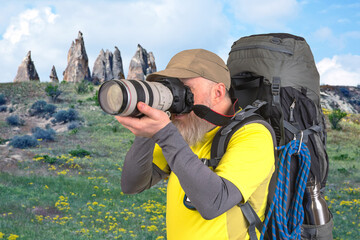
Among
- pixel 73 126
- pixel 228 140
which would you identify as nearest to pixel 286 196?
pixel 228 140

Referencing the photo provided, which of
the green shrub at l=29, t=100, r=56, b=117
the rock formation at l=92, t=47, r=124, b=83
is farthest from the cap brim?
the rock formation at l=92, t=47, r=124, b=83

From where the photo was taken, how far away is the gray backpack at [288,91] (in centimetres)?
266

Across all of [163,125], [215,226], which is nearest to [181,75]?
[163,125]

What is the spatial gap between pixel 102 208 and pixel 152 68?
48.7 meters

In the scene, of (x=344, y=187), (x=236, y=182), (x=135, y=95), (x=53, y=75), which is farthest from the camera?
(x=53, y=75)

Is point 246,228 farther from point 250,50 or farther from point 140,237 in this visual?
point 140,237

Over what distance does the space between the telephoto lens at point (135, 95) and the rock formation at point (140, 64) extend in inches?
1581

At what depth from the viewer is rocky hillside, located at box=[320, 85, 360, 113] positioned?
107 feet

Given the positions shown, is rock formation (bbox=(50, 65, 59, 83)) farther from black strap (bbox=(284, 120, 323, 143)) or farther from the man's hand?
the man's hand

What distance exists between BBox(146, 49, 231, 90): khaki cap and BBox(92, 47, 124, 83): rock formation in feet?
153

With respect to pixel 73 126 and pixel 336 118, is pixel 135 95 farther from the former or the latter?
pixel 336 118

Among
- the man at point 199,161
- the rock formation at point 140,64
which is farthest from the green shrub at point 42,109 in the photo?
the man at point 199,161

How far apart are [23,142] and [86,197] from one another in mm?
7779

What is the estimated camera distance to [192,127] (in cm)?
208
